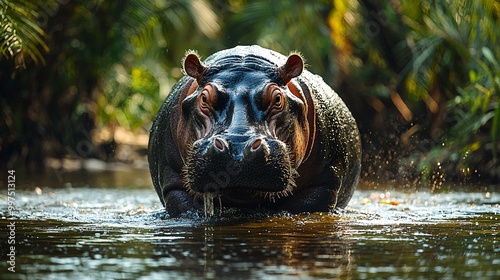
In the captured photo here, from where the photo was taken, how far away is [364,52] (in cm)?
1695

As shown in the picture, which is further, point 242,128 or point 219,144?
point 242,128

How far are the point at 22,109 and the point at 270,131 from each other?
25.8 ft

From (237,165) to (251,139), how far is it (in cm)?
19

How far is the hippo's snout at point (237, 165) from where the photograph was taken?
6348 mm

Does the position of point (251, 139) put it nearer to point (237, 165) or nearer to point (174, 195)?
point (237, 165)

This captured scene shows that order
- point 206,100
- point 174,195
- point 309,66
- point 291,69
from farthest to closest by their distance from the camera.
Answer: point 309,66, point 174,195, point 291,69, point 206,100

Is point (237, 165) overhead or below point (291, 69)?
below

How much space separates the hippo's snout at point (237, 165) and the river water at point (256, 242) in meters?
0.27

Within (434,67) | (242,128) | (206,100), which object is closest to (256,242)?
(242,128)

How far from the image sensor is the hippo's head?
6395 mm

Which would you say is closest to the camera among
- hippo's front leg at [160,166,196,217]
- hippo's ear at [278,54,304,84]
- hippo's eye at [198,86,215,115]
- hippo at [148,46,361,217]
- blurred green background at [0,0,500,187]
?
hippo at [148,46,361,217]

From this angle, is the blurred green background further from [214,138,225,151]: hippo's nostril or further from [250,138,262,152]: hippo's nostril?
[214,138,225,151]: hippo's nostril

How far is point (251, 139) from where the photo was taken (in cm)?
643

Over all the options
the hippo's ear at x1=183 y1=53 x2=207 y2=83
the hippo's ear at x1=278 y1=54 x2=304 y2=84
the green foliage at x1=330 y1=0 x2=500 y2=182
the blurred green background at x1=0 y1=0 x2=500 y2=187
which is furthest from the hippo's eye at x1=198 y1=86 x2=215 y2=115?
the blurred green background at x1=0 y1=0 x2=500 y2=187
